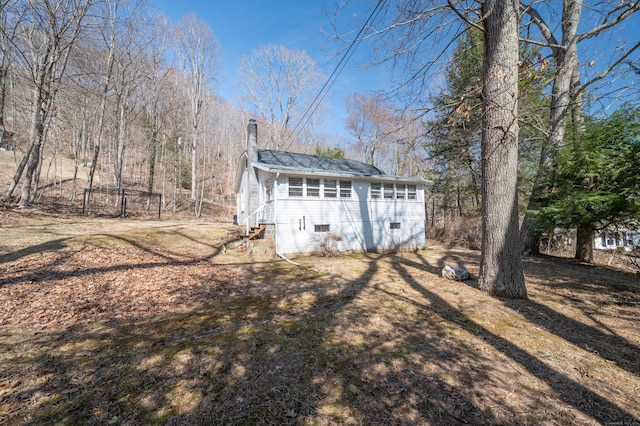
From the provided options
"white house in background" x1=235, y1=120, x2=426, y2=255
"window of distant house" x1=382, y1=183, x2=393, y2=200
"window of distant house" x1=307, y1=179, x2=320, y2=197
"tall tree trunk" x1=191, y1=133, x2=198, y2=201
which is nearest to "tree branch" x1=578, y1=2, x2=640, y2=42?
"white house in background" x1=235, y1=120, x2=426, y2=255

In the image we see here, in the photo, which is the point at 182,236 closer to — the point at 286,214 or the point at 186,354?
the point at 286,214

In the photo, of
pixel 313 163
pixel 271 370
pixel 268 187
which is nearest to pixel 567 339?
pixel 271 370

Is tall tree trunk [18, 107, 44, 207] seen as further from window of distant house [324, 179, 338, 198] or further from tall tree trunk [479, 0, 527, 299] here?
tall tree trunk [479, 0, 527, 299]

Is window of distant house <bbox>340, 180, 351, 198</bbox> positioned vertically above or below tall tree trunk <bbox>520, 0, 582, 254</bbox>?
below

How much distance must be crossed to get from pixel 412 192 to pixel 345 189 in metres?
4.26

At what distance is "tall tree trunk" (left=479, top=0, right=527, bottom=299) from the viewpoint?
5270 millimetres

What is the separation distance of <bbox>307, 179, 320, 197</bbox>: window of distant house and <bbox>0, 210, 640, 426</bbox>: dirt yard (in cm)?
541

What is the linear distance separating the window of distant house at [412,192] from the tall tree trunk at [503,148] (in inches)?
329

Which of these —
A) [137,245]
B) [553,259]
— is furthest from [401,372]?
[553,259]

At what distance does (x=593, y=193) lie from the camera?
286 inches

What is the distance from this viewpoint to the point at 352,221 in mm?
12102

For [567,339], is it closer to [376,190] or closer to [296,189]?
[296,189]

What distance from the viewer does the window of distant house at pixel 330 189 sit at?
38.2ft

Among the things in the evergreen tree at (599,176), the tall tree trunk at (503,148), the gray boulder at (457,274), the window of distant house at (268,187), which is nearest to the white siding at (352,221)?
the window of distant house at (268,187)
